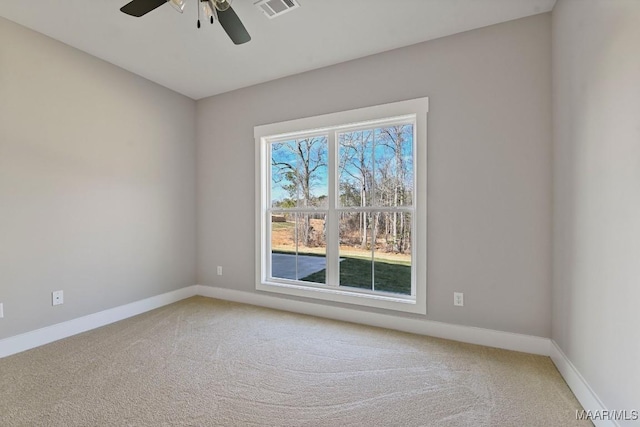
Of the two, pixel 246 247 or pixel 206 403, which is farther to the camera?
pixel 246 247

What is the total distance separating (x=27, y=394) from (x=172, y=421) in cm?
106

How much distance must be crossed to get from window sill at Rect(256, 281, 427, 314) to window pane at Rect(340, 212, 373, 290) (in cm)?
13

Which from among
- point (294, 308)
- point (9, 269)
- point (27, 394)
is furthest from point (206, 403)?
point (9, 269)

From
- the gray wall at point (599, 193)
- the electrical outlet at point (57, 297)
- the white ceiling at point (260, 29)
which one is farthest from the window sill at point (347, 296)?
the white ceiling at point (260, 29)

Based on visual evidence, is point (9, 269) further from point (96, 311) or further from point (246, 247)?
point (246, 247)

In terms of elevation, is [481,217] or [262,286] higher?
[481,217]

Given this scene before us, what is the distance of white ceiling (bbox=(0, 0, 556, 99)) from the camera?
221 centimetres

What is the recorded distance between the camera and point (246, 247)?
12.0ft

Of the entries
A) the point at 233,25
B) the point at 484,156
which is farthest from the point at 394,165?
the point at 233,25

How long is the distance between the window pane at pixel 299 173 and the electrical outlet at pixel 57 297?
88.5 inches

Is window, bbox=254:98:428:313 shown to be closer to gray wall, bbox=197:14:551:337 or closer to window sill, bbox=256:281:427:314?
window sill, bbox=256:281:427:314

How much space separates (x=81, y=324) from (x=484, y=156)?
13.4 feet

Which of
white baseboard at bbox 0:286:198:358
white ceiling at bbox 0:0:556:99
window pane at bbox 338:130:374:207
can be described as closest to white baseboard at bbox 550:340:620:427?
window pane at bbox 338:130:374:207

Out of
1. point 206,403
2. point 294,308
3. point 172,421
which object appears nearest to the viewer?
point 172,421
